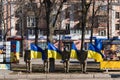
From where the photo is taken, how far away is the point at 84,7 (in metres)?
38.7

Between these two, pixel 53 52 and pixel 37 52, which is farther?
pixel 37 52

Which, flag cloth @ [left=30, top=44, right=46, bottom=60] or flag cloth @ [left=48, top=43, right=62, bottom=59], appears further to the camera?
flag cloth @ [left=30, top=44, right=46, bottom=60]

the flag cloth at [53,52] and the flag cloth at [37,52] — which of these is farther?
the flag cloth at [37,52]

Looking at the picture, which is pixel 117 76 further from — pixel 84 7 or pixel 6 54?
pixel 84 7

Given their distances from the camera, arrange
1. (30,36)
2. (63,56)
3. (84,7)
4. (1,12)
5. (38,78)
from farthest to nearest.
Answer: (30,36), (1,12), (84,7), (63,56), (38,78)

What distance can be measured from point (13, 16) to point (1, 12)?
997cm

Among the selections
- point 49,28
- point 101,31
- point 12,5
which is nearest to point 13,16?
point 12,5

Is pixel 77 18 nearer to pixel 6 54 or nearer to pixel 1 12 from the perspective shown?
pixel 1 12

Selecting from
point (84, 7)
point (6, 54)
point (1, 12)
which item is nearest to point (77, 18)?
point (1, 12)

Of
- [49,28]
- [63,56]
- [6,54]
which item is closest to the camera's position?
[63,56]

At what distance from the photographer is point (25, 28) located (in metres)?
76.1

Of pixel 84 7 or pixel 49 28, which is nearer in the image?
pixel 49 28

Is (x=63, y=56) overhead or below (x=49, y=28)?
below

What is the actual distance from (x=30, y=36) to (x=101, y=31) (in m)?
14.7
